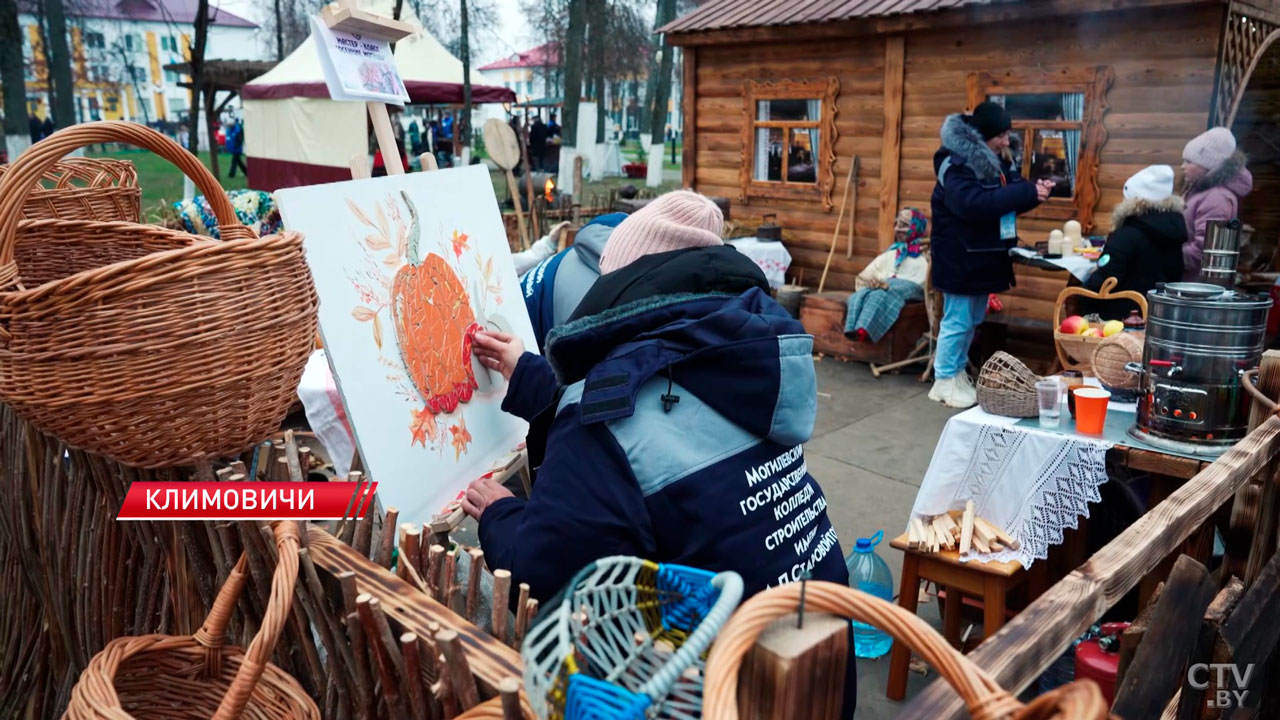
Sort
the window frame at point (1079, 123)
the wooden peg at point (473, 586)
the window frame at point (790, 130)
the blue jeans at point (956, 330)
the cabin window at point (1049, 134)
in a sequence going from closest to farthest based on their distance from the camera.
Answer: the wooden peg at point (473, 586) < the blue jeans at point (956, 330) < the window frame at point (1079, 123) < the cabin window at point (1049, 134) < the window frame at point (790, 130)

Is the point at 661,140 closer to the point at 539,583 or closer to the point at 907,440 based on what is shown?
the point at 907,440

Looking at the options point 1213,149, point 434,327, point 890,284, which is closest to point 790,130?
point 890,284

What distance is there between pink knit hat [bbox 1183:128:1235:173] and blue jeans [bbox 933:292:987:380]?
1603 millimetres

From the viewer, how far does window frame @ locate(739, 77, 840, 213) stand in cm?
864

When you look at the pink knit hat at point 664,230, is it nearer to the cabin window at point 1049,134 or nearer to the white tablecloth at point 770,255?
the cabin window at point 1049,134

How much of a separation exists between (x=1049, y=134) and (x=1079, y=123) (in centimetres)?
25

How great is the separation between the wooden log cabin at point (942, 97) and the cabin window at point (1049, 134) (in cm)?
1

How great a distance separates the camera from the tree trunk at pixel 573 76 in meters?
18.5

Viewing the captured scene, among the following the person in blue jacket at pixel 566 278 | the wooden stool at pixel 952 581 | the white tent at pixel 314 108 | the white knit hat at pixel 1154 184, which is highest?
the white tent at pixel 314 108

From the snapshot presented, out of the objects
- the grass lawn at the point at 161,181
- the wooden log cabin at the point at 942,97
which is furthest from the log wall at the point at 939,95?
the grass lawn at the point at 161,181

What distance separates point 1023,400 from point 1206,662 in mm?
1387

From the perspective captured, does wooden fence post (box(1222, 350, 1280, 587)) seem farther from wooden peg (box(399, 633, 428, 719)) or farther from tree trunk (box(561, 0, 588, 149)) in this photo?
tree trunk (box(561, 0, 588, 149))

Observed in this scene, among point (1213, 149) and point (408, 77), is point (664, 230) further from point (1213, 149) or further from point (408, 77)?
point (408, 77)

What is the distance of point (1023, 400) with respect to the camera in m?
3.28
